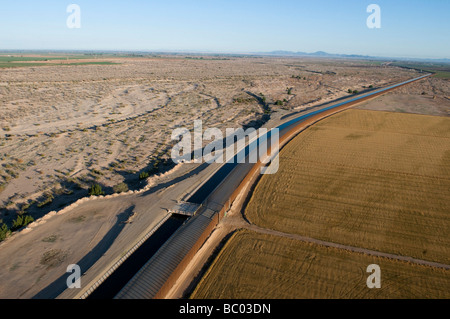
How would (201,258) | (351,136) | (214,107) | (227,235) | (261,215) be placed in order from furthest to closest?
(214,107), (351,136), (261,215), (227,235), (201,258)

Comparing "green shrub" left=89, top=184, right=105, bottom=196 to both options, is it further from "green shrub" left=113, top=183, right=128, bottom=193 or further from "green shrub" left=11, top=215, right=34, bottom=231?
"green shrub" left=11, top=215, right=34, bottom=231

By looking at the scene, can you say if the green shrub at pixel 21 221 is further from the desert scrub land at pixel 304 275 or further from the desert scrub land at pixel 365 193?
the desert scrub land at pixel 365 193

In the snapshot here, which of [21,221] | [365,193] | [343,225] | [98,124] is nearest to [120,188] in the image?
[21,221]

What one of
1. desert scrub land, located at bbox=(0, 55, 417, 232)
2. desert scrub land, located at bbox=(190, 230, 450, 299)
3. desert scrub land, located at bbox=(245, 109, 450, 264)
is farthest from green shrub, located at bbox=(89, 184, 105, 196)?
desert scrub land, located at bbox=(245, 109, 450, 264)

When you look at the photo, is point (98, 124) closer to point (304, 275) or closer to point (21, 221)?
point (21, 221)
